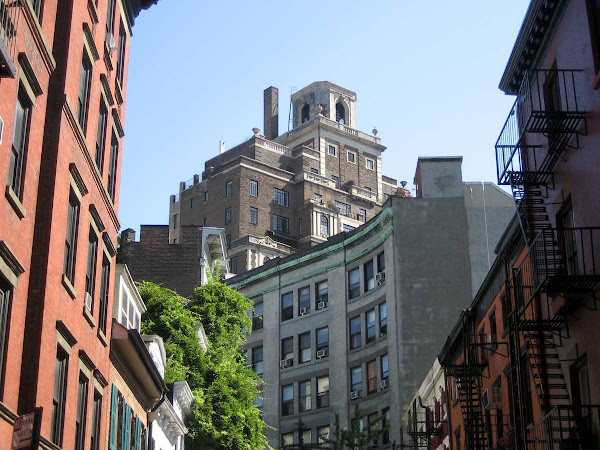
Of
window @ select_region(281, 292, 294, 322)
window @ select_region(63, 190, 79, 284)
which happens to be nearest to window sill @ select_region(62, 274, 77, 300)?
window @ select_region(63, 190, 79, 284)

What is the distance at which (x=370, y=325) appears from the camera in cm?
6494

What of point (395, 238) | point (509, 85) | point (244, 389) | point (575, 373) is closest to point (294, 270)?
point (395, 238)

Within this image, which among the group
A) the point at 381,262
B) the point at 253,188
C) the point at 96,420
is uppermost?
the point at 253,188

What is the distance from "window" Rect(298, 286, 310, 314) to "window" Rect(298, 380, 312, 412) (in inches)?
191

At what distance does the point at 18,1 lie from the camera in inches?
722

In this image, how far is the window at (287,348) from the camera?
233ft

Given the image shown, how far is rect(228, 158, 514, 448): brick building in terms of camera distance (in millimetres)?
60781

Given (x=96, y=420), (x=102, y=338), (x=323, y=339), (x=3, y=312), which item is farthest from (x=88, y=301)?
(x=323, y=339)

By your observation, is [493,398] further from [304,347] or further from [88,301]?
[304,347]

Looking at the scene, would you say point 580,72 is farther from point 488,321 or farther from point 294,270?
point 294,270

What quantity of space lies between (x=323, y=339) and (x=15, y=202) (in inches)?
2025

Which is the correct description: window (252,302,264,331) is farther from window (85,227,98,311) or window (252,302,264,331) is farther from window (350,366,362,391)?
window (85,227,98,311)

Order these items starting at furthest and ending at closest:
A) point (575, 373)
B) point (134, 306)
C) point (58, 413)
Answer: point (134, 306)
point (575, 373)
point (58, 413)

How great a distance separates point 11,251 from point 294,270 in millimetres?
53823
